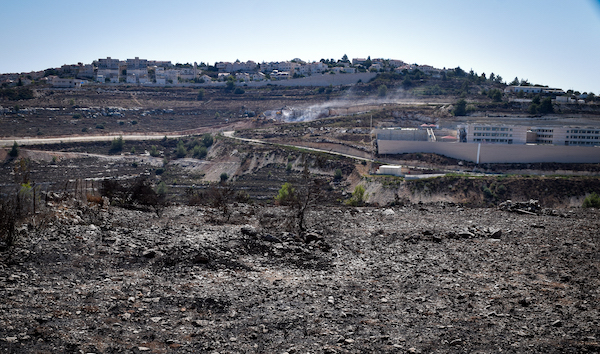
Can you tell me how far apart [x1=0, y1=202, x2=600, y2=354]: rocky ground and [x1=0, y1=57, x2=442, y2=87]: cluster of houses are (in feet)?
218

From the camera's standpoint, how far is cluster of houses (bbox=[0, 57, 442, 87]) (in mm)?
77562

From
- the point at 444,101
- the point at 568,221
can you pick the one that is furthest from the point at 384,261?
the point at 444,101

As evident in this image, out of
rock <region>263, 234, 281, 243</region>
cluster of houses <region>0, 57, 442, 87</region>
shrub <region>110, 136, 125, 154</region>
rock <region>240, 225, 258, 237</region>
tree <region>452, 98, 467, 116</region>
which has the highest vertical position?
cluster of houses <region>0, 57, 442, 87</region>

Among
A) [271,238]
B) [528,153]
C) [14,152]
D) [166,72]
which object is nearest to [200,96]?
[166,72]

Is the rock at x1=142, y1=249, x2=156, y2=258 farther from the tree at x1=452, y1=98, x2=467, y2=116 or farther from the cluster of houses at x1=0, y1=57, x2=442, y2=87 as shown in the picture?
the cluster of houses at x1=0, y1=57, x2=442, y2=87

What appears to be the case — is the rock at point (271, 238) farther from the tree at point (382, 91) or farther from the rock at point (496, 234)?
the tree at point (382, 91)

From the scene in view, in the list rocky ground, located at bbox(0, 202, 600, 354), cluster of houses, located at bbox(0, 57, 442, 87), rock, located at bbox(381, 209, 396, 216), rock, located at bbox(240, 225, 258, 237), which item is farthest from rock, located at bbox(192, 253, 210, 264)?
cluster of houses, located at bbox(0, 57, 442, 87)

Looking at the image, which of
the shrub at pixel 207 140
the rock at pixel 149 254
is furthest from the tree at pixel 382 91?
the rock at pixel 149 254

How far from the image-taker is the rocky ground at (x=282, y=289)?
6918mm

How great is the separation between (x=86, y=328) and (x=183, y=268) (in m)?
2.81

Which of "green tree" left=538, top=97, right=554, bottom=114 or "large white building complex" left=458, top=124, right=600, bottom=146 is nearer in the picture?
"large white building complex" left=458, top=124, right=600, bottom=146

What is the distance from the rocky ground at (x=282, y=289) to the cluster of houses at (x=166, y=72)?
66.3m

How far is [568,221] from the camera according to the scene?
16.8m

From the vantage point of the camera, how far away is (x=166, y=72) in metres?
81.8
